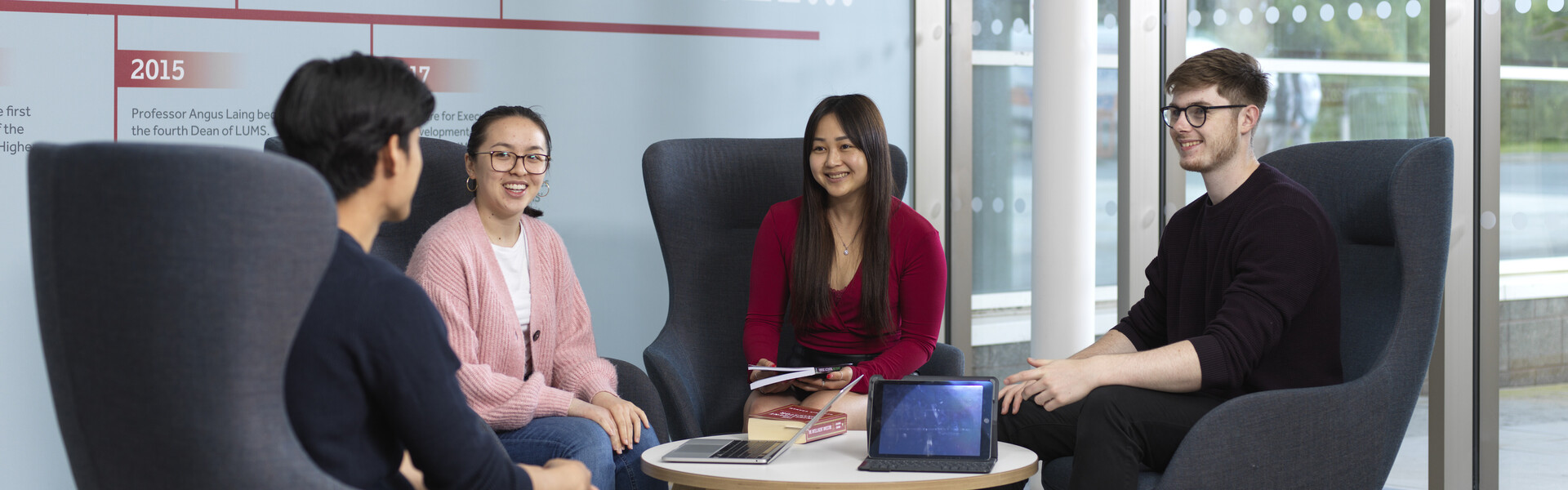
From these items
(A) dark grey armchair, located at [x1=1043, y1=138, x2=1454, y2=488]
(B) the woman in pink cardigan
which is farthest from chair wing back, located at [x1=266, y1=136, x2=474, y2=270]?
(A) dark grey armchair, located at [x1=1043, y1=138, x2=1454, y2=488]

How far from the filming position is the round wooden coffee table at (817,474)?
5.73 ft

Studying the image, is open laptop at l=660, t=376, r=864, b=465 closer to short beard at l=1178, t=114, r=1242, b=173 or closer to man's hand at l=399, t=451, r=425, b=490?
man's hand at l=399, t=451, r=425, b=490

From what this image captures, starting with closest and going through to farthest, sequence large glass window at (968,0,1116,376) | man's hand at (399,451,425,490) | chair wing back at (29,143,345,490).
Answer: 1. chair wing back at (29,143,345,490)
2. man's hand at (399,451,425,490)
3. large glass window at (968,0,1116,376)

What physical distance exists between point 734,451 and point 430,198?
109 centimetres

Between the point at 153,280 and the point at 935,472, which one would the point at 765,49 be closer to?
the point at 935,472

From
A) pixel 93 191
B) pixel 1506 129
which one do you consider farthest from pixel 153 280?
pixel 1506 129

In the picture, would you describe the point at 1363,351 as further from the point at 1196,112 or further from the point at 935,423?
the point at 935,423

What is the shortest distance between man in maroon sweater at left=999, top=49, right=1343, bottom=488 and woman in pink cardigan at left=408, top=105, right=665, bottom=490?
779 mm

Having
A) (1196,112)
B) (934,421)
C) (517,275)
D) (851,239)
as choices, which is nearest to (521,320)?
(517,275)

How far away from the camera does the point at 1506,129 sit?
2639 mm

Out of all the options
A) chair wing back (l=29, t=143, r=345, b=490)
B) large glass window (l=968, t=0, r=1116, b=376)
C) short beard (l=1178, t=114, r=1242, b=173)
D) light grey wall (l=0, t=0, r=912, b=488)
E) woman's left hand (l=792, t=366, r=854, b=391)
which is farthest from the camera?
large glass window (l=968, t=0, r=1116, b=376)

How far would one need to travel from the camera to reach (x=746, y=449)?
6.43ft

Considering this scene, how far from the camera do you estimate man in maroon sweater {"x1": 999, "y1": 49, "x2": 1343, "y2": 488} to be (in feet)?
6.33

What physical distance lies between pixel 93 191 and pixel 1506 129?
2830mm
